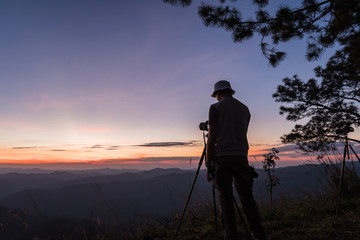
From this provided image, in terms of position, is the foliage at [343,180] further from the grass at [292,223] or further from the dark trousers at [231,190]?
the dark trousers at [231,190]

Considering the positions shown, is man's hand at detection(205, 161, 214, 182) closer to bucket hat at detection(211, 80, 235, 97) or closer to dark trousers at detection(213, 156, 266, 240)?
dark trousers at detection(213, 156, 266, 240)

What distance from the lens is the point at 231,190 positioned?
9.23 ft

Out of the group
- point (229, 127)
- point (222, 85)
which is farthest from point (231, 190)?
point (222, 85)

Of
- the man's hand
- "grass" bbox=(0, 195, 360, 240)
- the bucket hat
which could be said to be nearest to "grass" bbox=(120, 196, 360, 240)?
"grass" bbox=(0, 195, 360, 240)

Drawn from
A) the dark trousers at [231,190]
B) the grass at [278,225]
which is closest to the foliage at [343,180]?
the grass at [278,225]

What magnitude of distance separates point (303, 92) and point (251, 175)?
25.4ft

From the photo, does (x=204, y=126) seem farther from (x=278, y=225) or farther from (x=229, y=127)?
(x=278, y=225)

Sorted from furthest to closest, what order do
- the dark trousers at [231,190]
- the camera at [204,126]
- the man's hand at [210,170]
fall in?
the camera at [204,126], the man's hand at [210,170], the dark trousers at [231,190]

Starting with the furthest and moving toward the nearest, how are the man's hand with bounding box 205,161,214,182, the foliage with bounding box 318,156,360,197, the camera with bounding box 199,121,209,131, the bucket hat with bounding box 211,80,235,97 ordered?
the foliage with bounding box 318,156,360,197 → the camera with bounding box 199,121,209,131 → the bucket hat with bounding box 211,80,235,97 → the man's hand with bounding box 205,161,214,182

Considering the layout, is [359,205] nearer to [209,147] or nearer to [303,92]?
[209,147]

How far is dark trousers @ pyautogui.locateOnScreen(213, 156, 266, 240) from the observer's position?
107 inches

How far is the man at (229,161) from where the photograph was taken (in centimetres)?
277

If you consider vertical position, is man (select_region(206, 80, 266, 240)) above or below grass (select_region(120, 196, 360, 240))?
above

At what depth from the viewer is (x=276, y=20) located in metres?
4.35
